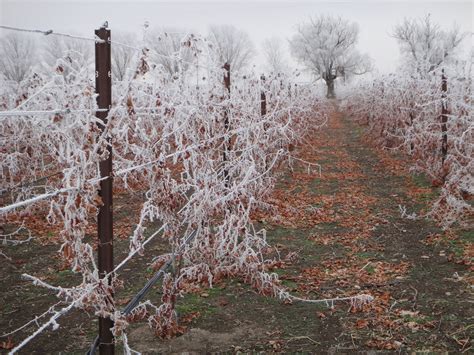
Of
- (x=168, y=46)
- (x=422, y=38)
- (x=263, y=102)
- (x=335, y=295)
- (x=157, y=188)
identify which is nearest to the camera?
(x=157, y=188)

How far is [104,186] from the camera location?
2.81 meters

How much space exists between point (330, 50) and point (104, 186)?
2141 inches

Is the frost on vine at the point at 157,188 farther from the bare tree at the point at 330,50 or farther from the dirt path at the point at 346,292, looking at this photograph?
the bare tree at the point at 330,50

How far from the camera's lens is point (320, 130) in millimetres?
20766

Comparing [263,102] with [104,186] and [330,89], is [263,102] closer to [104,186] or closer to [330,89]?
[104,186]

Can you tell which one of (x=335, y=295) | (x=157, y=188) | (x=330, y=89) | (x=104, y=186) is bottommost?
(x=335, y=295)

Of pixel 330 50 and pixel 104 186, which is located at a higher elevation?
pixel 330 50

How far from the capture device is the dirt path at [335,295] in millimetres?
3730

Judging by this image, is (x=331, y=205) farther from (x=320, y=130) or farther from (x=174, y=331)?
(x=320, y=130)

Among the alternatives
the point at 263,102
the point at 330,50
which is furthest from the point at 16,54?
the point at 263,102

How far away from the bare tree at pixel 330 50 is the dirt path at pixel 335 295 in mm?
48307

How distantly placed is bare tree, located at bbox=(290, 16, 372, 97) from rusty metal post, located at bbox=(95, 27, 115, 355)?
5280 centimetres

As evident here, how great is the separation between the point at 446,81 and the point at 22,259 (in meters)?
8.60

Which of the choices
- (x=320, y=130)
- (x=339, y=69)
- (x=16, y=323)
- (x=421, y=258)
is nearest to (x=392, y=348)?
(x=421, y=258)
